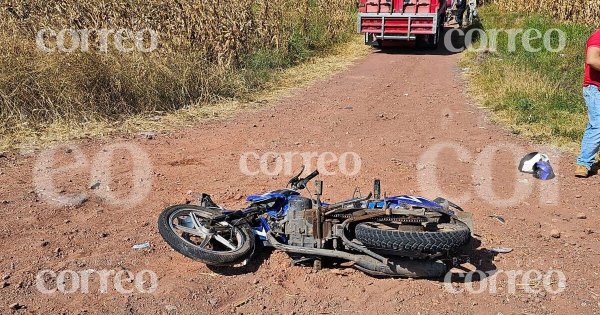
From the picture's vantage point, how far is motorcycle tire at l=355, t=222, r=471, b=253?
3697mm

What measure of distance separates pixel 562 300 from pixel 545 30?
13.2 metres

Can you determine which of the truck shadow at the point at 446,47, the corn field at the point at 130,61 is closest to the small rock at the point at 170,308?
the corn field at the point at 130,61

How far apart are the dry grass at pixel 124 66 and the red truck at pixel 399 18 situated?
3568 millimetres

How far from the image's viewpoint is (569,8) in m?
17.6

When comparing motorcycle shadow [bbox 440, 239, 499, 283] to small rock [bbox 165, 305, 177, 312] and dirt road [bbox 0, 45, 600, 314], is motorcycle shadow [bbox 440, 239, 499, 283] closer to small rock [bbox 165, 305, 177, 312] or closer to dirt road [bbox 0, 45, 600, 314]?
dirt road [bbox 0, 45, 600, 314]

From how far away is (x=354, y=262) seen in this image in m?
4.07

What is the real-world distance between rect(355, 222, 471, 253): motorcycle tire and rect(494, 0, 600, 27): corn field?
14.8 m

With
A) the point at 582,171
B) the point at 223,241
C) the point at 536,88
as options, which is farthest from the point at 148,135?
the point at 536,88

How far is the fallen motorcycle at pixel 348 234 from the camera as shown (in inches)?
150

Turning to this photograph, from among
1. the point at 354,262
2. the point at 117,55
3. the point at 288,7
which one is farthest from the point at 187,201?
the point at 288,7

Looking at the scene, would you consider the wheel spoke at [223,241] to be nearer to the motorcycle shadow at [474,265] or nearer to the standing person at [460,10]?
the motorcycle shadow at [474,265]

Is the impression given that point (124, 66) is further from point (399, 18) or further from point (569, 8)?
point (569, 8)

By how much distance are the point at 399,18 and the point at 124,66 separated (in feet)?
27.0

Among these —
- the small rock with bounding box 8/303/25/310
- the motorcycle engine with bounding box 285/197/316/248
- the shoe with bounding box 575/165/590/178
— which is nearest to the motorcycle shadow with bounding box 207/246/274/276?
the motorcycle engine with bounding box 285/197/316/248
